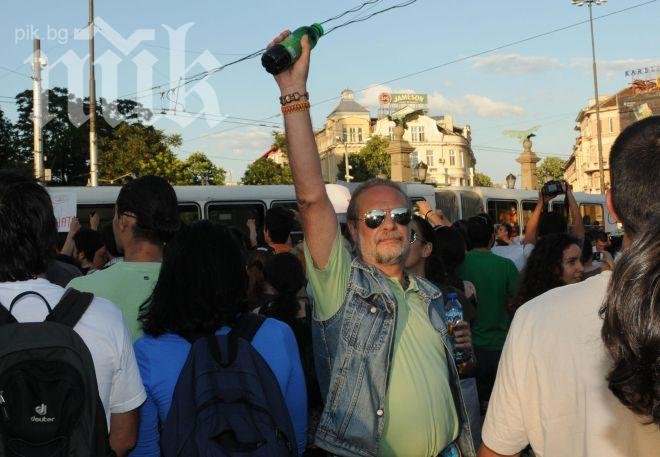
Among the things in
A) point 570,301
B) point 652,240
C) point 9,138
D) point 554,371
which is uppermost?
point 9,138

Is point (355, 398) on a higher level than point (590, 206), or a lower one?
lower

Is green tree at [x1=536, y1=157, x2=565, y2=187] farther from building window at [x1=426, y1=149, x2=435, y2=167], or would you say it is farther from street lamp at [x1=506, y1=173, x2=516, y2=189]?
street lamp at [x1=506, y1=173, x2=516, y2=189]

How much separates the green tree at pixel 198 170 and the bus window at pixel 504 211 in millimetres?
20707

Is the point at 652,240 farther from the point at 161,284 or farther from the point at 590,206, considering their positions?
the point at 590,206

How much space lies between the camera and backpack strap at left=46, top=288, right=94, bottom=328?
2.68 m

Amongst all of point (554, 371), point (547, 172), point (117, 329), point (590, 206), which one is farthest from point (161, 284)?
point (547, 172)

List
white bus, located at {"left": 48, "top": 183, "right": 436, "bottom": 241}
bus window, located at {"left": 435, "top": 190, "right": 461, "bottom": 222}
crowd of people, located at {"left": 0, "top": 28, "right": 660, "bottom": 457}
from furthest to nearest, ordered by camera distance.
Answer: bus window, located at {"left": 435, "top": 190, "right": 461, "bottom": 222} < white bus, located at {"left": 48, "top": 183, "right": 436, "bottom": 241} < crowd of people, located at {"left": 0, "top": 28, "right": 660, "bottom": 457}

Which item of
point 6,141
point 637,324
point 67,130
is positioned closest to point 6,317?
point 637,324

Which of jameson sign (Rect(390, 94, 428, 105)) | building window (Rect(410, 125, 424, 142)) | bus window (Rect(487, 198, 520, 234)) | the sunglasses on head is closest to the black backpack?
the sunglasses on head

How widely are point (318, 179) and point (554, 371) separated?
→ 1.26 metres

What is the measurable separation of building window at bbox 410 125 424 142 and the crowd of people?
400ft

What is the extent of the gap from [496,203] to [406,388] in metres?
24.0

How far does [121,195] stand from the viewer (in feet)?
13.5

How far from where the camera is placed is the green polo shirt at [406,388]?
321cm
